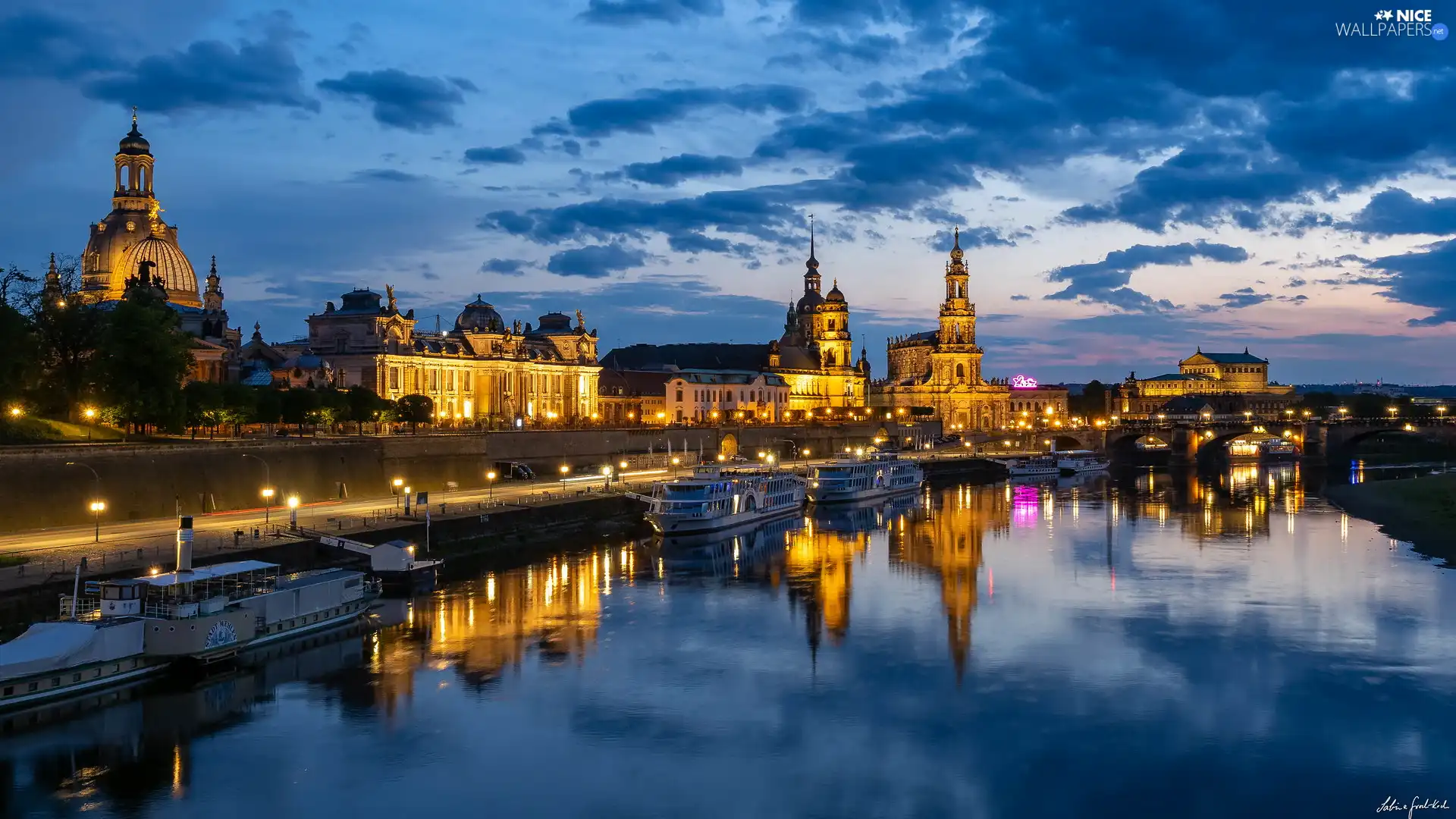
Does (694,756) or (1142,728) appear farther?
(1142,728)

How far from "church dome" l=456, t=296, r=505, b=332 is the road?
47651mm

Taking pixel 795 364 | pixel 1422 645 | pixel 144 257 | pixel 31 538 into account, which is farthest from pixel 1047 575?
pixel 795 364

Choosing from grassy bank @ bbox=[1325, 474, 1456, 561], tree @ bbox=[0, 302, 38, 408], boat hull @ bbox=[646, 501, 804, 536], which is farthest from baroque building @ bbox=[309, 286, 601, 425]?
grassy bank @ bbox=[1325, 474, 1456, 561]

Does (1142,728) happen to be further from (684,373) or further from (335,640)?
(684,373)

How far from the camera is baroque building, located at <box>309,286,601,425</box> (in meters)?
108

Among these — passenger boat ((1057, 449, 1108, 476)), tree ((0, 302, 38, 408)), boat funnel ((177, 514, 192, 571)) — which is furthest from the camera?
passenger boat ((1057, 449, 1108, 476))

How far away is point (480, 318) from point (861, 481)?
4584cm

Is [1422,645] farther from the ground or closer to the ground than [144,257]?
closer to the ground

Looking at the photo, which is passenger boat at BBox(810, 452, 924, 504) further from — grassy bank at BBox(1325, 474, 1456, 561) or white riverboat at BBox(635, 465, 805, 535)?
grassy bank at BBox(1325, 474, 1456, 561)

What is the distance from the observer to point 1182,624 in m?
43.7

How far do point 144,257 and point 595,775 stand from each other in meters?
107

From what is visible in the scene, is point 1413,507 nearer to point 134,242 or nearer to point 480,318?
point 480,318

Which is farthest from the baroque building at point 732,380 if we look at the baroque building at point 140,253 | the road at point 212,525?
the road at point 212,525

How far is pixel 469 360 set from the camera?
119m
